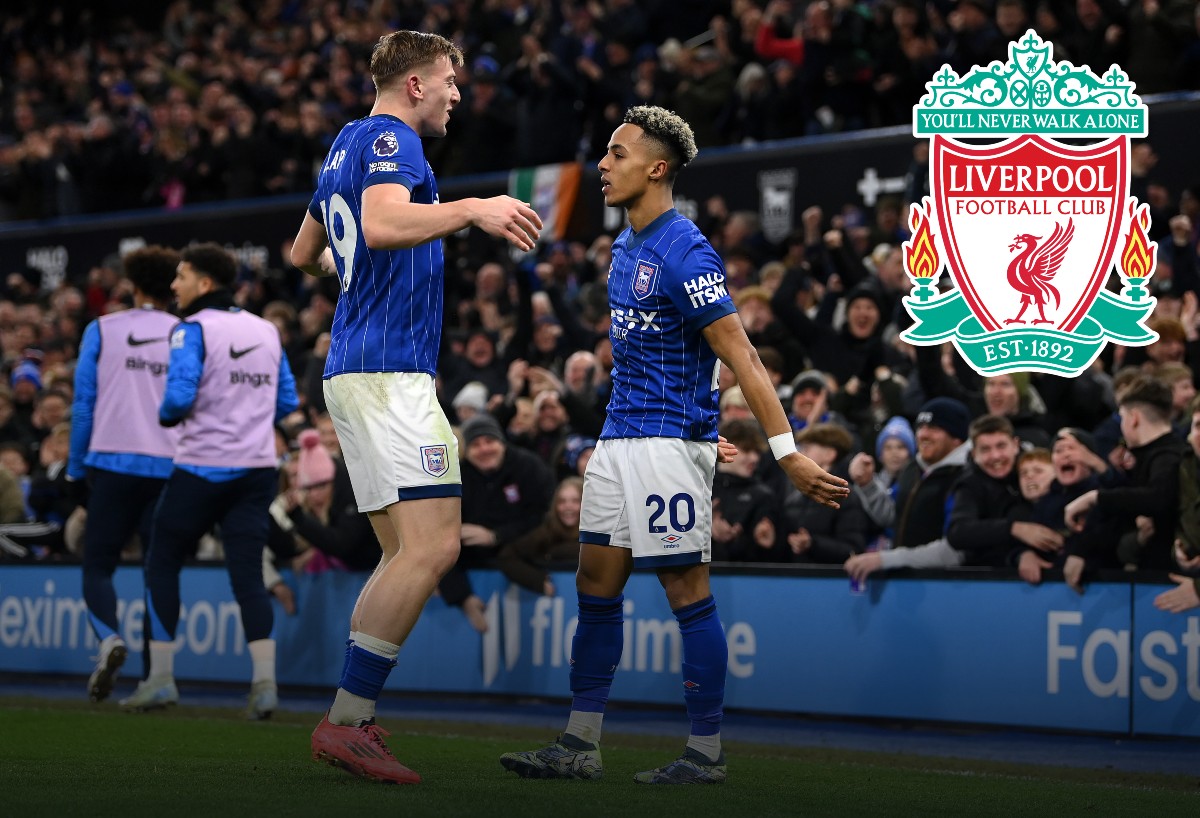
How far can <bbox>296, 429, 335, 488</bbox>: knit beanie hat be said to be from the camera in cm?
1099

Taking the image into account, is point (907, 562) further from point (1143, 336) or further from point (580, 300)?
point (580, 300)

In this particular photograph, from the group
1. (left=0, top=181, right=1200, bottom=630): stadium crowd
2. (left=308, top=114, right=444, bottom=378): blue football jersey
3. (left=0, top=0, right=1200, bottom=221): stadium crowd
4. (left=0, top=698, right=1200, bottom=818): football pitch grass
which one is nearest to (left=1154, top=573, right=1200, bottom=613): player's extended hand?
(left=0, top=181, right=1200, bottom=630): stadium crowd

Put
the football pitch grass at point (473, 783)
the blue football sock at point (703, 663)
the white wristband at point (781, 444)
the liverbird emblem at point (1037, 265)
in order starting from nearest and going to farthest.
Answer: the football pitch grass at point (473, 783) < the white wristband at point (781, 444) < the blue football sock at point (703, 663) < the liverbird emblem at point (1037, 265)

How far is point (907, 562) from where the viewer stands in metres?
8.62

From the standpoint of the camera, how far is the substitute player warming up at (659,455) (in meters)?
5.39

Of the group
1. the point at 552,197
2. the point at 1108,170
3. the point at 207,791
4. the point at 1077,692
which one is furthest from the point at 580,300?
the point at 207,791

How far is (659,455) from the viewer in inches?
214

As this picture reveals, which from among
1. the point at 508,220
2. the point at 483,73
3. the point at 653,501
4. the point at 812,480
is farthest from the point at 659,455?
the point at 483,73

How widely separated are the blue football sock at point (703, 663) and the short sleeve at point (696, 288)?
0.96m

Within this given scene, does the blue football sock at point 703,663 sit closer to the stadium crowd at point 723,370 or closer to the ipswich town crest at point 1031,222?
the stadium crowd at point 723,370

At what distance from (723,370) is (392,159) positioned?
250 inches

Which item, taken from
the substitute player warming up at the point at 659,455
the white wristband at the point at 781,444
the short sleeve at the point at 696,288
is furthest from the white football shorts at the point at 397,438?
the white wristband at the point at 781,444

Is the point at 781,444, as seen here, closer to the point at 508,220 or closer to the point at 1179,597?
the point at 508,220

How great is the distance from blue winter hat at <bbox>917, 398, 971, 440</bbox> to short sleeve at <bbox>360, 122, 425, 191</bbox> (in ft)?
15.2
